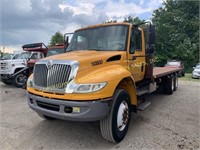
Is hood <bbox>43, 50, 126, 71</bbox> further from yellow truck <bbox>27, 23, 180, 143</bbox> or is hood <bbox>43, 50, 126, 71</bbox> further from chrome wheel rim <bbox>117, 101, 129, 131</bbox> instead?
chrome wheel rim <bbox>117, 101, 129, 131</bbox>

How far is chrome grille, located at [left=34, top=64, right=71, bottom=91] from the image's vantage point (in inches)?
147

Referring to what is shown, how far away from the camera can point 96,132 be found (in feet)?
14.9

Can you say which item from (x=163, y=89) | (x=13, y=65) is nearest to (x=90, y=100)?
(x=163, y=89)

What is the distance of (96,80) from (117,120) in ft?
3.09

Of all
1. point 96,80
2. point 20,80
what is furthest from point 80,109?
point 20,80

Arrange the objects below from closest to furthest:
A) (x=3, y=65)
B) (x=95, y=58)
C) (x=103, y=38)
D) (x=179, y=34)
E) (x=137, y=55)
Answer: (x=95, y=58) < (x=103, y=38) < (x=137, y=55) < (x=3, y=65) < (x=179, y=34)

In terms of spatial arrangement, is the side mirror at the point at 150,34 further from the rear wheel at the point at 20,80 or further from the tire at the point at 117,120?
the rear wheel at the point at 20,80

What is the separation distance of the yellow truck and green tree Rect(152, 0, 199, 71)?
26557mm

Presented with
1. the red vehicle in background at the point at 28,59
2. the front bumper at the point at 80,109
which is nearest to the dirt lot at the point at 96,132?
the front bumper at the point at 80,109

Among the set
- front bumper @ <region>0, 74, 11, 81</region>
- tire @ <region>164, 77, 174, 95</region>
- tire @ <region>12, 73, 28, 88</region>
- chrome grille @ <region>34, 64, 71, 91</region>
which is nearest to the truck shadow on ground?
chrome grille @ <region>34, 64, 71, 91</region>

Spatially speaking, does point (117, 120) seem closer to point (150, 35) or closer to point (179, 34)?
point (150, 35)

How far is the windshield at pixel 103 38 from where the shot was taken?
15.4ft

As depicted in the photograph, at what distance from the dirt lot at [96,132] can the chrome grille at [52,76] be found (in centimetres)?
117

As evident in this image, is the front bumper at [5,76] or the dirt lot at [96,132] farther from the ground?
the front bumper at [5,76]
